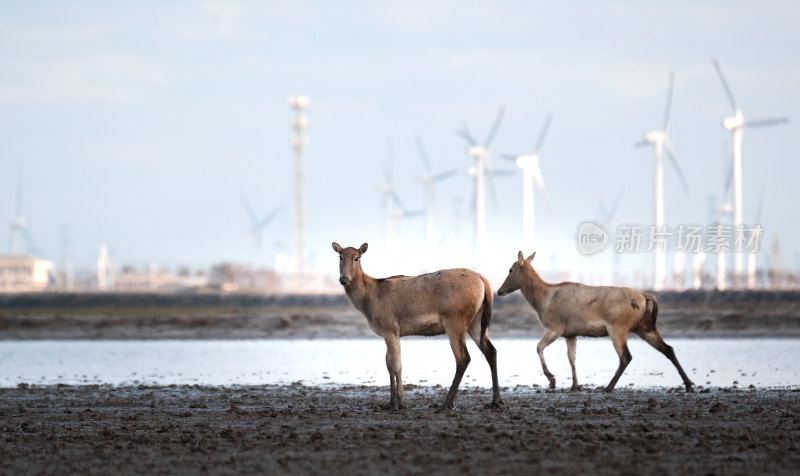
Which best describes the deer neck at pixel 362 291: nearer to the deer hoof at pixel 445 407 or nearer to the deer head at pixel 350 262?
the deer head at pixel 350 262

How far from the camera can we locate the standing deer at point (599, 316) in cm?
1930

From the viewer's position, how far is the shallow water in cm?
2298

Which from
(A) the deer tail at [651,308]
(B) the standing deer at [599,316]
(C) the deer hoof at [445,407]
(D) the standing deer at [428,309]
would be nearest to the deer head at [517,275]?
(B) the standing deer at [599,316]

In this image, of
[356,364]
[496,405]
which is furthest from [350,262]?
[356,364]

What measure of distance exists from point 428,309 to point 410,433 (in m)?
3.35

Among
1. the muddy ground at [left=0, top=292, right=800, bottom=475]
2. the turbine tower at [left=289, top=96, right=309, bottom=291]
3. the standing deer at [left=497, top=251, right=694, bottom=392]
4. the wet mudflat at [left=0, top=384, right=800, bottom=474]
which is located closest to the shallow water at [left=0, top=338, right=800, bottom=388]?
the standing deer at [left=497, top=251, right=694, bottom=392]

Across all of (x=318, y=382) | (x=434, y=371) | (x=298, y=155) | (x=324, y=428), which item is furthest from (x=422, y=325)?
(x=298, y=155)

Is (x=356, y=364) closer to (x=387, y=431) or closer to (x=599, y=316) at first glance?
(x=599, y=316)

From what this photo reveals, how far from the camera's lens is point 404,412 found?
15.9 meters

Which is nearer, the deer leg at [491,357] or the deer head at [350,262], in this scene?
the deer leg at [491,357]

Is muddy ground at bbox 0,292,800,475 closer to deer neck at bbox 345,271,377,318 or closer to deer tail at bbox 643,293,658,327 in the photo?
deer tail at bbox 643,293,658,327

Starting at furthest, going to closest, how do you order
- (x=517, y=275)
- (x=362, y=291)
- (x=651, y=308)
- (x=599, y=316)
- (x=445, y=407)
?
1. (x=517, y=275)
2. (x=651, y=308)
3. (x=599, y=316)
4. (x=362, y=291)
5. (x=445, y=407)

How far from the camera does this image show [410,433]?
1352 centimetres

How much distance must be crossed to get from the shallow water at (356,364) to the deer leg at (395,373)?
4.92 metres
